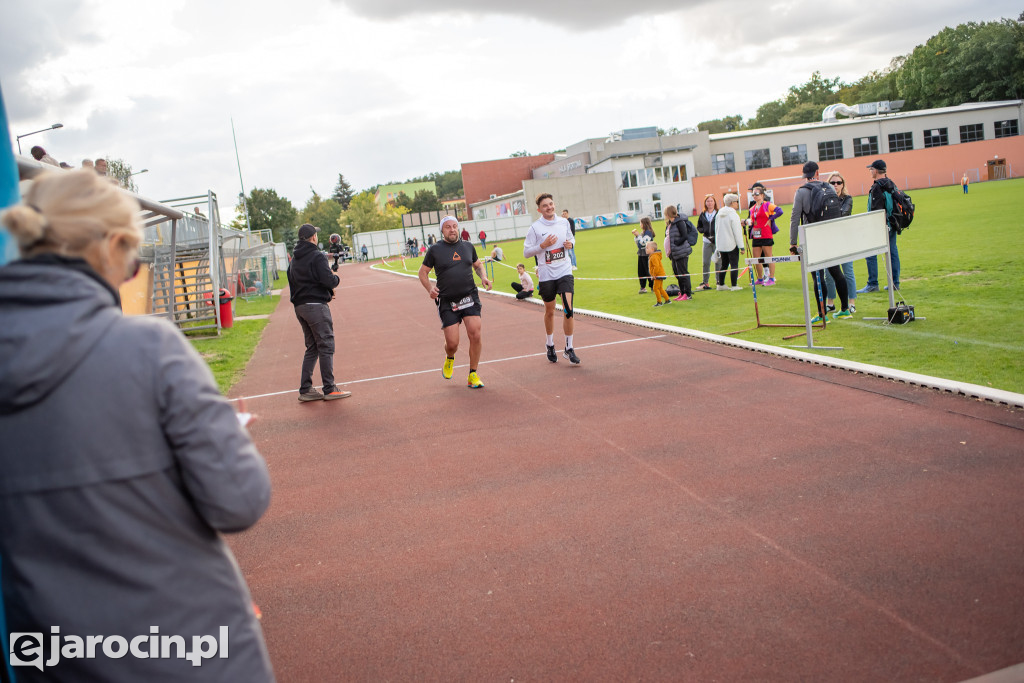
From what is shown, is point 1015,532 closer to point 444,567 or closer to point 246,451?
point 444,567

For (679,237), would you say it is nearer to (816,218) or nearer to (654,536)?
(816,218)

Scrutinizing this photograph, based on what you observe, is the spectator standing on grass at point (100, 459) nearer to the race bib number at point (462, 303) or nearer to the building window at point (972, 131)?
the race bib number at point (462, 303)

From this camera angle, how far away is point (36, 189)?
6.21 feet

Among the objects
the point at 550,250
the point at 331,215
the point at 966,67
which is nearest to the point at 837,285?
the point at 550,250

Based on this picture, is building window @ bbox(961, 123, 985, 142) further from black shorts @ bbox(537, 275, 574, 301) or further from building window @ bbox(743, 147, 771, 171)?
black shorts @ bbox(537, 275, 574, 301)

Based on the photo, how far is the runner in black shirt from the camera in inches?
376

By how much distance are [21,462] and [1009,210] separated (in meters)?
32.1

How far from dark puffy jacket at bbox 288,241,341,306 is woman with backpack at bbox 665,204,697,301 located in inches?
318

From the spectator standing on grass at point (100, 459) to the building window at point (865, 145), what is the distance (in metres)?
85.8

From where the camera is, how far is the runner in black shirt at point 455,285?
31.3ft

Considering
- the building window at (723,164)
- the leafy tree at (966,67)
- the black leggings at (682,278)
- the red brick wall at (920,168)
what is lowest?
the black leggings at (682,278)

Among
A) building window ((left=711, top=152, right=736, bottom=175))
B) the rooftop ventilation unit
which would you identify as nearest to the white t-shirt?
building window ((left=711, top=152, right=736, bottom=175))

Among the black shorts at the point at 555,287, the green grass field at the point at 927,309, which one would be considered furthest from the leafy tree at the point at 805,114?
the black shorts at the point at 555,287

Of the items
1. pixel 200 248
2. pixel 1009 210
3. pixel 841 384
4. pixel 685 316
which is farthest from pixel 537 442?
pixel 1009 210
